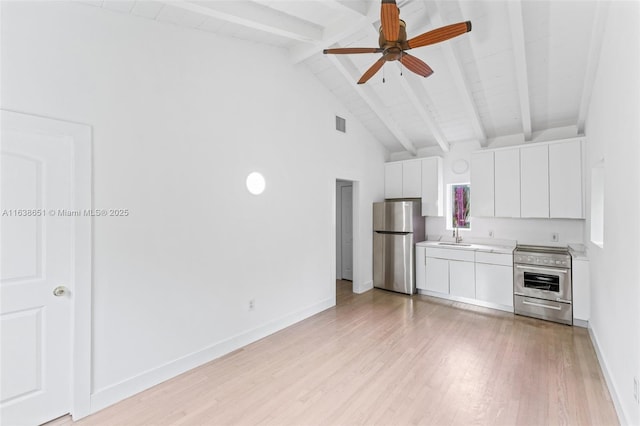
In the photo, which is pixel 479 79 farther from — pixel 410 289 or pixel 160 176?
pixel 160 176

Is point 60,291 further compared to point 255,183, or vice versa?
point 255,183

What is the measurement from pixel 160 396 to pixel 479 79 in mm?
4867

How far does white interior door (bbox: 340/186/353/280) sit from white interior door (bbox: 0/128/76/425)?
456cm

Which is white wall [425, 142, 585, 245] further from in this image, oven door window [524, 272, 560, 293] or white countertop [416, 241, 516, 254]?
oven door window [524, 272, 560, 293]

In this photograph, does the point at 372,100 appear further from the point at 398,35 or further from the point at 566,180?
the point at 566,180

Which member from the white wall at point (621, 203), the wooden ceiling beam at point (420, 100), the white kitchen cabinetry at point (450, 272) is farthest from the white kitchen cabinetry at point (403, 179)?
the white wall at point (621, 203)

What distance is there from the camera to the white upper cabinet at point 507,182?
4344mm

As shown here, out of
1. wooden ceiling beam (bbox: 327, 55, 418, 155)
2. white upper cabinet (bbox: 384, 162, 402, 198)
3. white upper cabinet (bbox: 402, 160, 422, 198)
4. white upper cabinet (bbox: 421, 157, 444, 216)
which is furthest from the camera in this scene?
white upper cabinet (bbox: 384, 162, 402, 198)

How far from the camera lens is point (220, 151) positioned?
2.97m

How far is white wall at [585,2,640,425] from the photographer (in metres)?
1.67

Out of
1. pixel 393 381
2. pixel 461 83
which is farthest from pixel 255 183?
pixel 461 83

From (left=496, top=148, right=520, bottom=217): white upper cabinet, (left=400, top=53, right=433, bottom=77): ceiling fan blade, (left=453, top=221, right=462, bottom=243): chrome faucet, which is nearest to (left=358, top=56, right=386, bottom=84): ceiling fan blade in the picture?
(left=400, top=53, right=433, bottom=77): ceiling fan blade

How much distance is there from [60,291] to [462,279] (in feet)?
16.2

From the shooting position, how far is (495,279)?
167 inches
